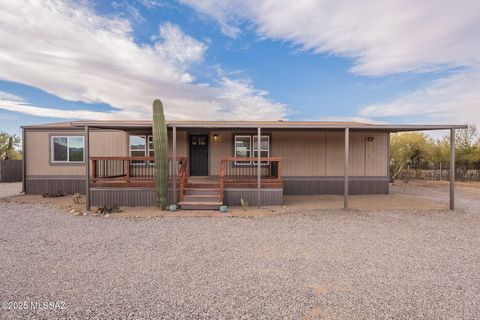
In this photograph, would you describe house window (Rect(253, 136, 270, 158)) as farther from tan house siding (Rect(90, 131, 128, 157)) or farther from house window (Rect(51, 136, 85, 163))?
house window (Rect(51, 136, 85, 163))

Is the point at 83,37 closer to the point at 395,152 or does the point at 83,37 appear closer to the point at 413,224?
the point at 413,224

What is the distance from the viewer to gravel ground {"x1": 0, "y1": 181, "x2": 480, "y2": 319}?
93.9 inches

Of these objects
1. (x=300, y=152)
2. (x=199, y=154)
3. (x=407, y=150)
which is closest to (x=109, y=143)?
(x=199, y=154)

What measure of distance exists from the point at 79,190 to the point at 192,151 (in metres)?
5.18

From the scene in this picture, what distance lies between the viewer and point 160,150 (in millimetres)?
7020

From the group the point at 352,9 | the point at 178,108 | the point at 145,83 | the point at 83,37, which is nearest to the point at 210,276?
the point at 352,9

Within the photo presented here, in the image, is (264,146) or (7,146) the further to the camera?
(7,146)

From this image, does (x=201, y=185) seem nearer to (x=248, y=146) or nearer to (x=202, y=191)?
(x=202, y=191)

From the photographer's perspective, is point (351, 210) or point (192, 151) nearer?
point (351, 210)

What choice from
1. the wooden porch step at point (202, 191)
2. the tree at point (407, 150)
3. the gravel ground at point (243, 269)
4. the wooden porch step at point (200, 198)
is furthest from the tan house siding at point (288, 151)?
the tree at point (407, 150)

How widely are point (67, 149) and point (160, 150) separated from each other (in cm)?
583

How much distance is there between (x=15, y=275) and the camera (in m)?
3.09

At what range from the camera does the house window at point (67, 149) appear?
32.6ft

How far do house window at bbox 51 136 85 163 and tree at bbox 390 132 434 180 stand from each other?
17.6m
